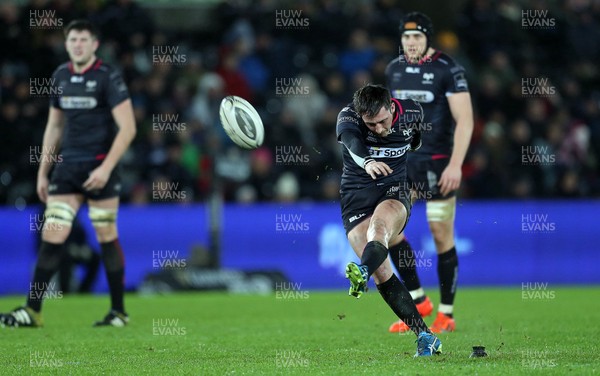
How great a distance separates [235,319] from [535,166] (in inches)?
358

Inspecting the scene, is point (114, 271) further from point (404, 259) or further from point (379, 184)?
point (379, 184)

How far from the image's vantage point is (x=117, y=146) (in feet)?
35.0

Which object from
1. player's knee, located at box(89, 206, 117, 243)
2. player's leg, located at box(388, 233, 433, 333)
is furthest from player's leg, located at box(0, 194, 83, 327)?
player's leg, located at box(388, 233, 433, 333)

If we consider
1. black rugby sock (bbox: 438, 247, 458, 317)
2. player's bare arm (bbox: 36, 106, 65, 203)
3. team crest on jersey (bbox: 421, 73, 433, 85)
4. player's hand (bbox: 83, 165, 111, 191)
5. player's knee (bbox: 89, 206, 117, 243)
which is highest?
team crest on jersey (bbox: 421, 73, 433, 85)

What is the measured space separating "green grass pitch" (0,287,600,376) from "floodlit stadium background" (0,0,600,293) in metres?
2.44

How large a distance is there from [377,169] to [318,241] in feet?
31.1

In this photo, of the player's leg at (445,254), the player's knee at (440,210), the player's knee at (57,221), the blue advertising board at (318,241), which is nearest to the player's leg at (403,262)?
the player's leg at (445,254)

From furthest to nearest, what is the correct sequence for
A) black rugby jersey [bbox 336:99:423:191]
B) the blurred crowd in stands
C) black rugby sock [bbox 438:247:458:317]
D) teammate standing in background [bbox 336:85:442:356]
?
the blurred crowd in stands → black rugby sock [bbox 438:247:458:317] → black rugby jersey [bbox 336:99:423:191] → teammate standing in background [bbox 336:85:442:356]

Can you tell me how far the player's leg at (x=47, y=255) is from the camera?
1062 centimetres

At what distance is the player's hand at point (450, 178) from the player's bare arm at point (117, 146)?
10.6 feet

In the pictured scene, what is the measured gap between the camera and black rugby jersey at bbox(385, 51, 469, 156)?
10.2m

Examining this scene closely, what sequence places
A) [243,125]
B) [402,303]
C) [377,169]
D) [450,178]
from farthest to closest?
[450,178] < [243,125] < [402,303] < [377,169]

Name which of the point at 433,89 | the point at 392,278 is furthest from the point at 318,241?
the point at 392,278

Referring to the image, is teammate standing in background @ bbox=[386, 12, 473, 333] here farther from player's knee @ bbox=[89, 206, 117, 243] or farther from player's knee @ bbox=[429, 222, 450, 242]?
player's knee @ bbox=[89, 206, 117, 243]
